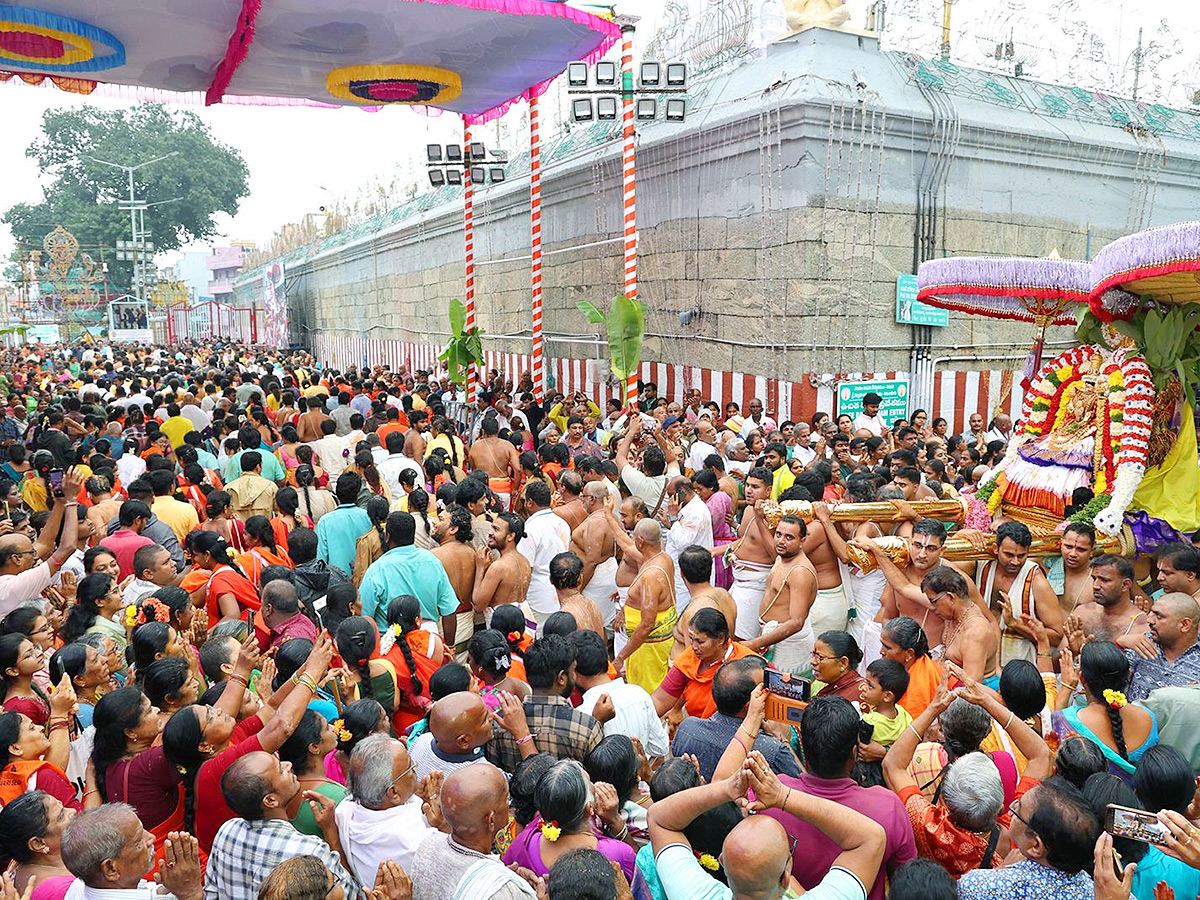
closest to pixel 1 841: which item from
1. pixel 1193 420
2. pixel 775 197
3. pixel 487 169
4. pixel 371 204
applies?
pixel 1193 420

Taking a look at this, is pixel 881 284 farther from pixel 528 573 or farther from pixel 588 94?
pixel 528 573

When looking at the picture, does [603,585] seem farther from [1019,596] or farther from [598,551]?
[1019,596]

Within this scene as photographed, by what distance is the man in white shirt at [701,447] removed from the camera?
8109mm

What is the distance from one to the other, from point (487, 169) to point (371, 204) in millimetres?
15374

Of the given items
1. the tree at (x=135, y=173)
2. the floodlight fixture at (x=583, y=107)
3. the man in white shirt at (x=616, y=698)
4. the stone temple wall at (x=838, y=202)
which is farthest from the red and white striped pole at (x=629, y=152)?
the tree at (x=135, y=173)

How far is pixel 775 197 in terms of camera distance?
1076cm

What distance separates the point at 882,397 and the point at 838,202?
2.24 metres

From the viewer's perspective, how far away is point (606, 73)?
10891 mm

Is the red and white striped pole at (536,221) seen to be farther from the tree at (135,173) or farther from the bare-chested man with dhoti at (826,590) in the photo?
the tree at (135,173)

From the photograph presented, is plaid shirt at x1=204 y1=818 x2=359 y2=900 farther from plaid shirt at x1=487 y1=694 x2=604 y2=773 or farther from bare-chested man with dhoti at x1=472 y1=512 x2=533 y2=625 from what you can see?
bare-chested man with dhoti at x1=472 y1=512 x2=533 y2=625

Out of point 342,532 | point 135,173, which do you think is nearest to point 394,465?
point 342,532

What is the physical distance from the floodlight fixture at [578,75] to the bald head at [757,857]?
32.5 ft

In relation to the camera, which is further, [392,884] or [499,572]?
[499,572]

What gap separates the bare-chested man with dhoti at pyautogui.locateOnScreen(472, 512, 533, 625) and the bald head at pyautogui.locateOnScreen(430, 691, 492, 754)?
194 cm
